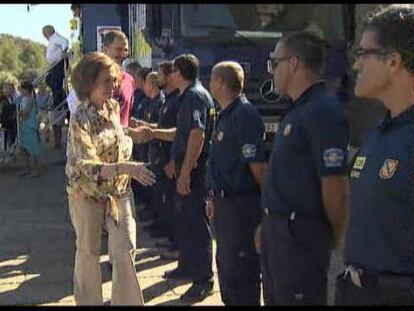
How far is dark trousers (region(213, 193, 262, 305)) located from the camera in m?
4.18

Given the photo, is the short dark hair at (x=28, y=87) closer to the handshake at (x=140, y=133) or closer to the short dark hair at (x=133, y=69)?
the short dark hair at (x=133, y=69)

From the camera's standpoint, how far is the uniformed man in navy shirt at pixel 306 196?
3.14 m

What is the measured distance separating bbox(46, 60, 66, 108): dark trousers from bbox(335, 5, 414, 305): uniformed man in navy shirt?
42.1 feet

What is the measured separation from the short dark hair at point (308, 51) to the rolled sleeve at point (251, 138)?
0.74 m

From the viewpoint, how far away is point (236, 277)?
13.8ft

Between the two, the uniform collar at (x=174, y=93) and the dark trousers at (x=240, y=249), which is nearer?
the dark trousers at (x=240, y=249)

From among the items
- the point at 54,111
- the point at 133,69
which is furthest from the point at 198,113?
the point at 54,111

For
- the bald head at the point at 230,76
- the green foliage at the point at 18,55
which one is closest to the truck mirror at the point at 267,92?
the bald head at the point at 230,76

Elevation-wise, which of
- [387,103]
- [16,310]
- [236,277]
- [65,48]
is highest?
[65,48]

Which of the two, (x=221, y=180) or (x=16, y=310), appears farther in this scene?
(x=16, y=310)

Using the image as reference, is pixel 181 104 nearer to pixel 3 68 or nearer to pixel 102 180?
pixel 102 180

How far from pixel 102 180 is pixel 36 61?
5602cm

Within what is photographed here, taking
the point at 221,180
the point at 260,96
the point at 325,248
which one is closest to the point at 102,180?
the point at 221,180

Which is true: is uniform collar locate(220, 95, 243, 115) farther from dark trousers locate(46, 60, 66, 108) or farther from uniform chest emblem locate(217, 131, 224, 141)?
dark trousers locate(46, 60, 66, 108)
